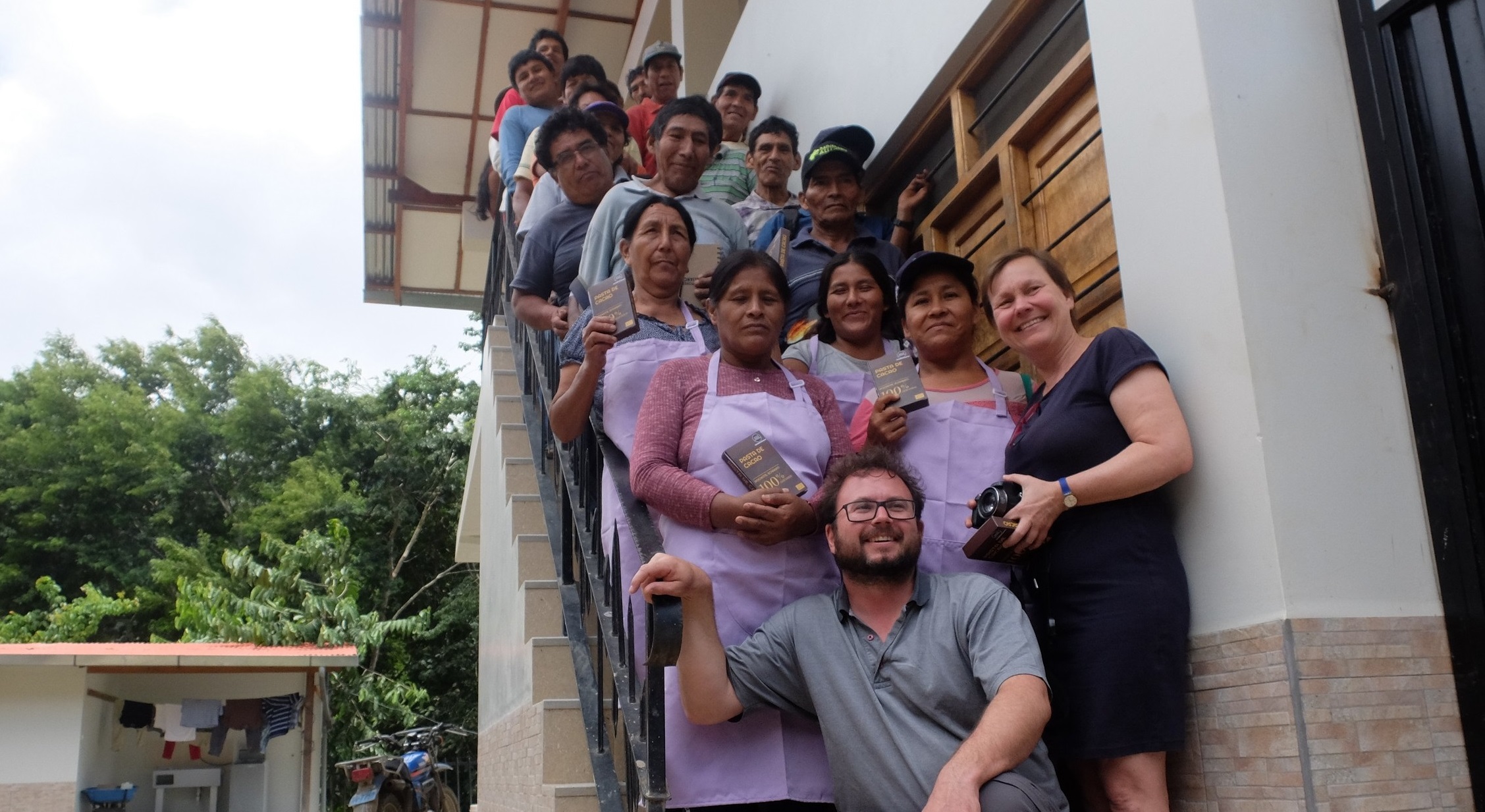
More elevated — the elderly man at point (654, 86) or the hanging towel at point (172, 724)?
the elderly man at point (654, 86)

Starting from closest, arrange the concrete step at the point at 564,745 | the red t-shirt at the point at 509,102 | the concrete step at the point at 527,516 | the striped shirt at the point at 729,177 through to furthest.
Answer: the concrete step at the point at 564,745 < the concrete step at the point at 527,516 < the striped shirt at the point at 729,177 < the red t-shirt at the point at 509,102

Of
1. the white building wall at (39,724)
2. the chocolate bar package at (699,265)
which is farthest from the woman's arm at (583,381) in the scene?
the white building wall at (39,724)

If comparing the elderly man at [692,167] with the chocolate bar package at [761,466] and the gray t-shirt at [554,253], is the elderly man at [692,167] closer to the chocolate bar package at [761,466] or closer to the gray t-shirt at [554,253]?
the gray t-shirt at [554,253]

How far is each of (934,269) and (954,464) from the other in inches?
24.5

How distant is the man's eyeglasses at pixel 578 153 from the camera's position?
15.6ft

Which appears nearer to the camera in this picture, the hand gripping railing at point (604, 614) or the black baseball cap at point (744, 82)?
the hand gripping railing at point (604, 614)

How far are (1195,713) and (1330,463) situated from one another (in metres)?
0.56

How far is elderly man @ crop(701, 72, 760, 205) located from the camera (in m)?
5.62

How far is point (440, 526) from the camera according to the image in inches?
978

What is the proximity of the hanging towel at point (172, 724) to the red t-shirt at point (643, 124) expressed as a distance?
960 cm

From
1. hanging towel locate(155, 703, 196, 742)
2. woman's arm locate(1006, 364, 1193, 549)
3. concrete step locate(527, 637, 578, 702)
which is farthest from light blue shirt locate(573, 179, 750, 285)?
hanging towel locate(155, 703, 196, 742)

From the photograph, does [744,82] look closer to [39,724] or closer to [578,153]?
[578,153]

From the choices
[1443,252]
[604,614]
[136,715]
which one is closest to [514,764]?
[604,614]

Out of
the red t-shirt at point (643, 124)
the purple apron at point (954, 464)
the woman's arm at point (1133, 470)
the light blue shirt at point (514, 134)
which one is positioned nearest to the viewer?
the woman's arm at point (1133, 470)
